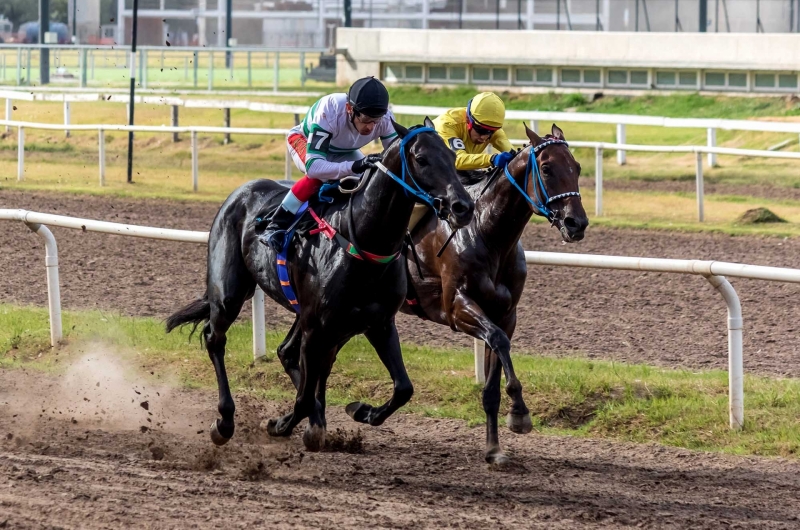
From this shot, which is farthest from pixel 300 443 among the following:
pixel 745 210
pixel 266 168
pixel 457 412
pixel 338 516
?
pixel 266 168

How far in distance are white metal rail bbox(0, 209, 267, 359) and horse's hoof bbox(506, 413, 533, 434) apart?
85.0 inches

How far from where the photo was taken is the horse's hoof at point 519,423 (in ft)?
19.0

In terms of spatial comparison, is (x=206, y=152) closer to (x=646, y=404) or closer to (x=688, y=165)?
(x=688, y=165)

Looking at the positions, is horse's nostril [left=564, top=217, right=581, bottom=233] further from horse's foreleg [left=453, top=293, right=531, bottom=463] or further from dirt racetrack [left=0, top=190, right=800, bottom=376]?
dirt racetrack [left=0, top=190, right=800, bottom=376]

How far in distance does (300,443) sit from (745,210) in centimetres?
890

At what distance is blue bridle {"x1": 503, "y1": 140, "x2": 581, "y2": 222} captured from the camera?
5934 millimetres

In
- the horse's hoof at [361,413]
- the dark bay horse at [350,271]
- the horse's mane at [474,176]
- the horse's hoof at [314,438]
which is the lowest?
the horse's hoof at [314,438]

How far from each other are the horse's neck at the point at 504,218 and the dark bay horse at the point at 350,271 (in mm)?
812

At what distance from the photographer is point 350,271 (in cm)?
540

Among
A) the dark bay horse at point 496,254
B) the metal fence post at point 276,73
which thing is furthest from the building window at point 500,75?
the dark bay horse at point 496,254

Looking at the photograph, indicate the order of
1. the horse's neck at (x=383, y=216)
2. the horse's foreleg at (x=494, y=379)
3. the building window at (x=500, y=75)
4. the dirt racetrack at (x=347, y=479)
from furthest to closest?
1. the building window at (x=500, y=75)
2. the horse's foreleg at (x=494, y=379)
3. the horse's neck at (x=383, y=216)
4. the dirt racetrack at (x=347, y=479)

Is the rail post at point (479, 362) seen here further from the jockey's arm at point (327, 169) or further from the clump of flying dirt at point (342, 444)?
the jockey's arm at point (327, 169)

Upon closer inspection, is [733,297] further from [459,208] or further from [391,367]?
[459,208]

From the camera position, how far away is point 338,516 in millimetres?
4629
